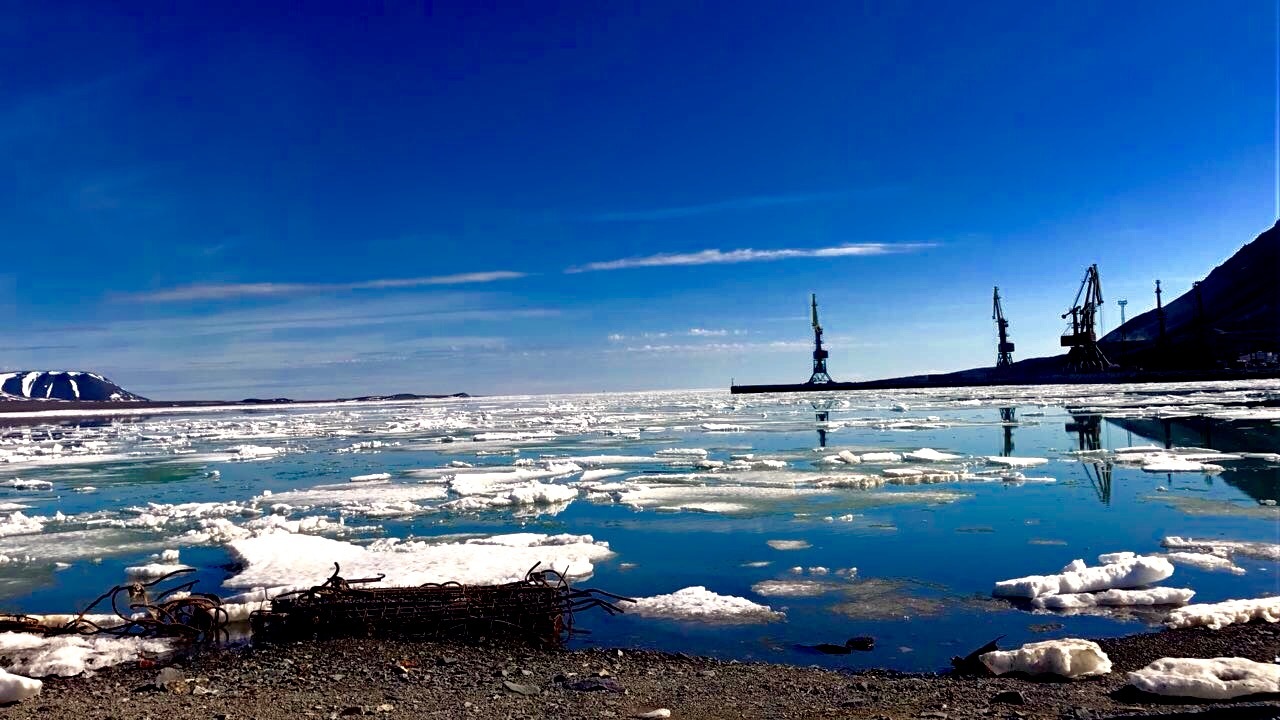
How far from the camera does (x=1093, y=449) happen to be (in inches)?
768

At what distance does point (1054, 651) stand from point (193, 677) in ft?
19.1

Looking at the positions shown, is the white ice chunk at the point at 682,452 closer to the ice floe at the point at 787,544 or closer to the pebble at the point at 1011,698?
the ice floe at the point at 787,544

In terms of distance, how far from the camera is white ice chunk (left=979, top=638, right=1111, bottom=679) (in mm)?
5238

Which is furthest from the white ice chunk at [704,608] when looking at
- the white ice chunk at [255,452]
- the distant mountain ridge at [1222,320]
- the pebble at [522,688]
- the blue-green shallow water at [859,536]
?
the distant mountain ridge at [1222,320]

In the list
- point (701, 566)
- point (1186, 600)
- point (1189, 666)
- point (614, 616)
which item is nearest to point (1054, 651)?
point (1189, 666)

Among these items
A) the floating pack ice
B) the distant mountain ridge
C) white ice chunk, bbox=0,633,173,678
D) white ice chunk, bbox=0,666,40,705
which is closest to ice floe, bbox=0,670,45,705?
white ice chunk, bbox=0,666,40,705

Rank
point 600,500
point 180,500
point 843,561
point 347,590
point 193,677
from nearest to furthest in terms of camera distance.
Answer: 1. point 193,677
2. point 347,590
3. point 843,561
4. point 600,500
5. point 180,500

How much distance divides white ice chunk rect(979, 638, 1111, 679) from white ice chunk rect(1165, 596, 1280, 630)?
4.24ft

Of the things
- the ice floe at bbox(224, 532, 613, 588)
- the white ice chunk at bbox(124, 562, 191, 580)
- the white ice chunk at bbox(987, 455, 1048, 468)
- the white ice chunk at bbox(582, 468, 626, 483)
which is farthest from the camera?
the white ice chunk at bbox(582, 468, 626, 483)

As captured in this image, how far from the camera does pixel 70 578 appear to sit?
9.31 meters

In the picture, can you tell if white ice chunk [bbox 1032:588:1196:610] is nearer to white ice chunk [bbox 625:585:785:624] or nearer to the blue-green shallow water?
the blue-green shallow water

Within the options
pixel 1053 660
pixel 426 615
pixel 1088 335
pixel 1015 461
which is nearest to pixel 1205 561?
pixel 1053 660

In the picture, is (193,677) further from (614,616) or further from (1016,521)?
(1016,521)

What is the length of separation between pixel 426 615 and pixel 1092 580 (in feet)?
18.6
